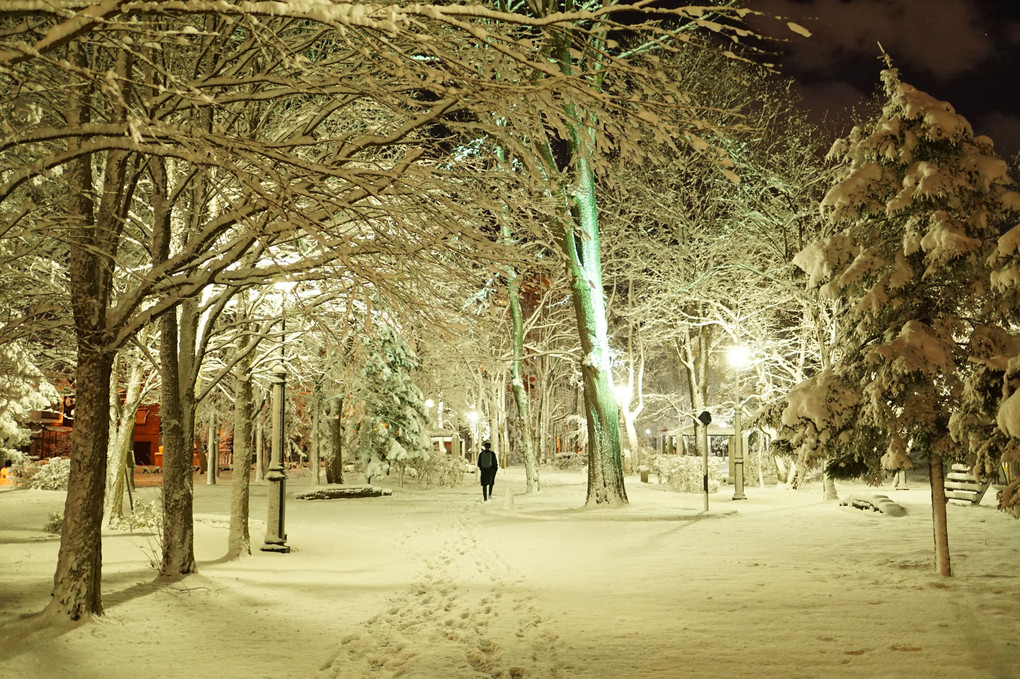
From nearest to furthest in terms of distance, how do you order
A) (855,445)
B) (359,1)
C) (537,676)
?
1. (359,1)
2. (537,676)
3. (855,445)

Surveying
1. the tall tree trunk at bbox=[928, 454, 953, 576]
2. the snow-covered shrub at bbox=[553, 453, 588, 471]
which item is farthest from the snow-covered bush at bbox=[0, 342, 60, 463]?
the snow-covered shrub at bbox=[553, 453, 588, 471]

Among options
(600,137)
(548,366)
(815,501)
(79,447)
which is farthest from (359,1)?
(548,366)

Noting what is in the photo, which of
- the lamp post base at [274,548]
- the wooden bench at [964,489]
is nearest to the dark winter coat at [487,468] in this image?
the lamp post base at [274,548]

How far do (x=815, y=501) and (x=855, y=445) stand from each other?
479 inches

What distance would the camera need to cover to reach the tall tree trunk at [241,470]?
1178cm

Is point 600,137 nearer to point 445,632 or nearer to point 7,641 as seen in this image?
point 445,632

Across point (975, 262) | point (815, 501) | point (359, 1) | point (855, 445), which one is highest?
point (359, 1)

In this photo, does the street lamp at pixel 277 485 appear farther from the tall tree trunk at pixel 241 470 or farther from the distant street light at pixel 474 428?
the distant street light at pixel 474 428

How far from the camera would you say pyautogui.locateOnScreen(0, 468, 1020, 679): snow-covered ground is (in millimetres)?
6145

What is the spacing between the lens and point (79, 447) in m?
7.05

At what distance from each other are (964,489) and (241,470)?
703 inches

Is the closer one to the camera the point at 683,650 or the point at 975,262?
the point at 683,650

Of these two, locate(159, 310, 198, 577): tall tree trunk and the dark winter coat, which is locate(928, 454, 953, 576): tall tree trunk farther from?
the dark winter coat

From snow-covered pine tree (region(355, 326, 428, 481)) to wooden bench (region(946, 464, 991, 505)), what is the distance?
63.8 ft
